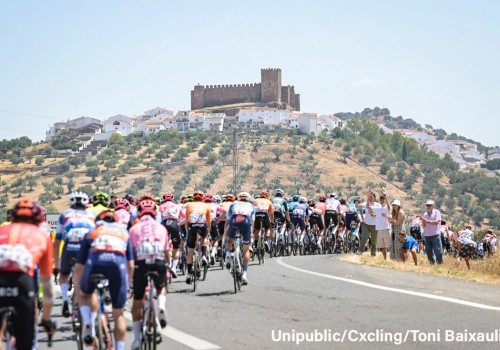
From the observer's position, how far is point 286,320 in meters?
13.0

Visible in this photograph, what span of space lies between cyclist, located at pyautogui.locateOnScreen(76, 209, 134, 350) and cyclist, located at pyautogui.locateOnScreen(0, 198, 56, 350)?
1.19m

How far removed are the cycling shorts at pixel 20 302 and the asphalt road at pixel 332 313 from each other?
11.4ft

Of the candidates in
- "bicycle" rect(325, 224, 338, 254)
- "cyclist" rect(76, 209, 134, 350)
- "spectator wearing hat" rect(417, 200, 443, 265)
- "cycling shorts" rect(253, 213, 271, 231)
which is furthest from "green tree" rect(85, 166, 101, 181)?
"cyclist" rect(76, 209, 134, 350)

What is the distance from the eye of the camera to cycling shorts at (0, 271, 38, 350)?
7.68 metres

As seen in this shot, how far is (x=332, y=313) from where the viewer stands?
13.5m

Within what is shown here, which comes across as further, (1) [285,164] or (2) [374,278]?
(1) [285,164]

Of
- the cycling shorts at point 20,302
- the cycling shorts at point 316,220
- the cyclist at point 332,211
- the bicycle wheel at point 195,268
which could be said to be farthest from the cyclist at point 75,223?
the cyclist at point 332,211

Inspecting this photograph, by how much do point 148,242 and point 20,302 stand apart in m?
2.69

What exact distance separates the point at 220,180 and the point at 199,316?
145m

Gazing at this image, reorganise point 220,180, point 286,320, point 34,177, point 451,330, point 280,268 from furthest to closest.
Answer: point 34,177
point 220,180
point 280,268
point 286,320
point 451,330

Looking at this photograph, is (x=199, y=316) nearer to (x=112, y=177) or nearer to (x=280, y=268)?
(x=280, y=268)

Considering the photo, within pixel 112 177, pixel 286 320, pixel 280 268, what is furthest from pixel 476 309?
pixel 112 177

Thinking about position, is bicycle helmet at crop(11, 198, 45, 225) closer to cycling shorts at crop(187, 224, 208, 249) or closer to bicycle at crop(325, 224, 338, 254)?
cycling shorts at crop(187, 224, 208, 249)

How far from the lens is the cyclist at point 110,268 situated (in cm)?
927
